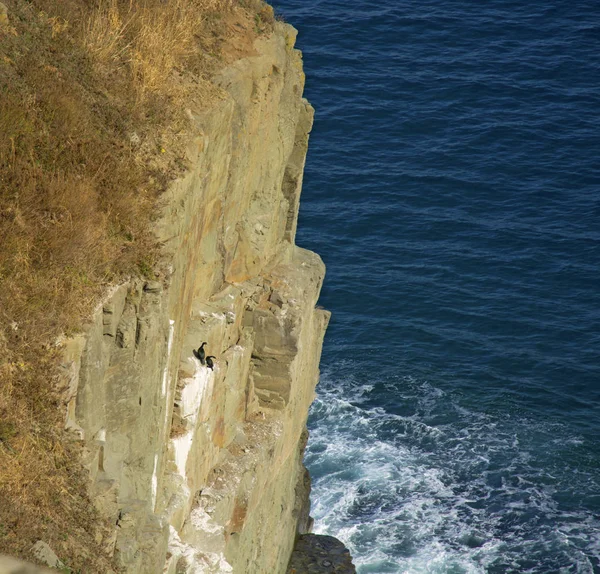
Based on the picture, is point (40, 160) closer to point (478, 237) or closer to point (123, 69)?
point (123, 69)

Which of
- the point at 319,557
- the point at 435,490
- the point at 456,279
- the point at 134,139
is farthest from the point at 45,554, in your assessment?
the point at 456,279

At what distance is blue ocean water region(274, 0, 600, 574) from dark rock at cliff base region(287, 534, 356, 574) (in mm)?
1700

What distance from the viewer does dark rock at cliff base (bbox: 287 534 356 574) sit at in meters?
29.4

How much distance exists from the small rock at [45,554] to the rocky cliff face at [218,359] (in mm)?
1826

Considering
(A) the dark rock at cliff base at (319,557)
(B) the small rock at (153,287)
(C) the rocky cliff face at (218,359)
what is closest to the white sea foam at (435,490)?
(A) the dark rock at cliff base at (319,557)

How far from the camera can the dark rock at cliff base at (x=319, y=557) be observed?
29375 millimetres

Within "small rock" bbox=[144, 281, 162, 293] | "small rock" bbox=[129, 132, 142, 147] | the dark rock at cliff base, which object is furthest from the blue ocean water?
"small rock" bbox=[129, 132, 142, 147]

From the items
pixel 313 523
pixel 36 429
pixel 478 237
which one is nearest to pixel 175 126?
pixel 36 429

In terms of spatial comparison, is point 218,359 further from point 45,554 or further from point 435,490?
point 435,490

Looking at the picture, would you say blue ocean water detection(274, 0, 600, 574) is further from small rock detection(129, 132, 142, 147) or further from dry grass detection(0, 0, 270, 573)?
small rock detection(129, 132, 142, 147)

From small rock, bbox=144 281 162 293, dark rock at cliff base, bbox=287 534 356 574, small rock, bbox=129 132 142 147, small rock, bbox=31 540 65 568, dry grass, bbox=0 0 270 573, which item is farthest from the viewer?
dark rock at cliff base, bbox=287 534 356 574

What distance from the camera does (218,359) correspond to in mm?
19875

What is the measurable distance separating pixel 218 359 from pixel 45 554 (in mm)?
8868

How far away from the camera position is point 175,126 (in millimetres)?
16828
